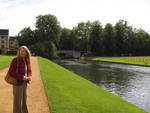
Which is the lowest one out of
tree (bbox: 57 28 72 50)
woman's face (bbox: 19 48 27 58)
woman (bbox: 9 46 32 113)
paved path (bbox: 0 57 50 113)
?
paved path (bbox: 0 57 50 113)

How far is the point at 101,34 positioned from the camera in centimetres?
9625

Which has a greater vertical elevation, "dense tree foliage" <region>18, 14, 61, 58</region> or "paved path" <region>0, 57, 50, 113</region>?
"dense tree foliage" <region>18, 14, 61, 58</region>

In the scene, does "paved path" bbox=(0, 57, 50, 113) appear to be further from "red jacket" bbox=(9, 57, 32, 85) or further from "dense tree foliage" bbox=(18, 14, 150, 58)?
"dense tree foliage" bbox=(18, 14, 150, 58)

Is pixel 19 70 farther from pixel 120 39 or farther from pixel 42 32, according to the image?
pixel 120 39

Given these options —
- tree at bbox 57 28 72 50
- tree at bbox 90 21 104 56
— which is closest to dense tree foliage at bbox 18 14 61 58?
tree at bbox 90 21 104 56

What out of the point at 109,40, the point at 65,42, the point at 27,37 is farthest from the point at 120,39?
the point at 27,37

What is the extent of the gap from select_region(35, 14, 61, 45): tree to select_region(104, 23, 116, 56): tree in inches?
1207

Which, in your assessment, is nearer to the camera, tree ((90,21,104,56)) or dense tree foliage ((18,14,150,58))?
dense tree foliage ((18,14,150,58))

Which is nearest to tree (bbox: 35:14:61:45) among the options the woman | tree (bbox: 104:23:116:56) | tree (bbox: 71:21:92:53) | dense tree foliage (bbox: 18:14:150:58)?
dense tree foliage (bbox: 18:14:150:58)

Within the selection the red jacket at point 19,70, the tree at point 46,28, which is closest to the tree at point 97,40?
the tree at point 46,28

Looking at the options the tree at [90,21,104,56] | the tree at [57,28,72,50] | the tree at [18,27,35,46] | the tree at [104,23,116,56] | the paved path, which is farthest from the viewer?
the tree at [57,28,72,50]

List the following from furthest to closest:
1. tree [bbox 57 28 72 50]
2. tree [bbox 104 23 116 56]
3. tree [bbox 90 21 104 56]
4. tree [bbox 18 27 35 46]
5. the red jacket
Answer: tree [bbox 57 28 72 50], tree [bbox 104 23 116 56], tree [bbox 90 21 104 56], tree [bbox 18 27 35 46], the red jacket

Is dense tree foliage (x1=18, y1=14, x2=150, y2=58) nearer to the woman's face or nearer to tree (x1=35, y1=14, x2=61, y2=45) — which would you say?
tree (x1=35, y1=14, x2=61, y2=45)

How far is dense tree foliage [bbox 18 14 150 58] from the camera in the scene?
3056 inches
